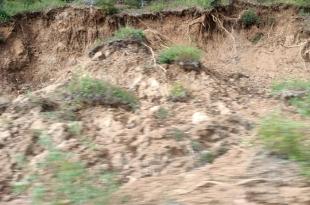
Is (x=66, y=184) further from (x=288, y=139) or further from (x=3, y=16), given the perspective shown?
(x=3, y=16)

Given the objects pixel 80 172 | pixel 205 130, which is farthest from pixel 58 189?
pixel 205 130

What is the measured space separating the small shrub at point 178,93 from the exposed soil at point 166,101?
0.11 meters

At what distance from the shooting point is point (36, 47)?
482 inches

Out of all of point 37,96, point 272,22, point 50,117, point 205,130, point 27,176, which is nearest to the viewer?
point 27,176

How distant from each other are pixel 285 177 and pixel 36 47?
30.9ft

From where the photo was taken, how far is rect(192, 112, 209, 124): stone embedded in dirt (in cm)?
698

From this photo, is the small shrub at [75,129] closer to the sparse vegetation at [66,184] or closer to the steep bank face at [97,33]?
the sparse vegetation at [66,184]

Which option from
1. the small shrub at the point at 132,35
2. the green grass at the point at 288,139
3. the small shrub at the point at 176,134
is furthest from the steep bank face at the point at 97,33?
the green grass at the point at 288,139

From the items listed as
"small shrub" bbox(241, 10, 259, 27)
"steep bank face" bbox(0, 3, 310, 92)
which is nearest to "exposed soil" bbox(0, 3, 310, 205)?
"steep bank face" bbox(0, 3, 310, 92)

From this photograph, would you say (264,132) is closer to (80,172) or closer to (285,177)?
(285,177)

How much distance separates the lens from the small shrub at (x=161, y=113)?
7.30 m

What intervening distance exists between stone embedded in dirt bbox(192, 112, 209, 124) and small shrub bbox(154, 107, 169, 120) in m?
0.40

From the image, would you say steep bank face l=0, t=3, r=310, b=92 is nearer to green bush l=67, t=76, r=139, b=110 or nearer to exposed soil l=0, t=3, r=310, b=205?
exposed soil l=0, t=3, r=310, b=205

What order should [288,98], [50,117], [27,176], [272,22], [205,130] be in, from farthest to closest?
1. [272,22]
2. [288,98]
3. [50,117]
4. [205,130]
5. [27,176]
